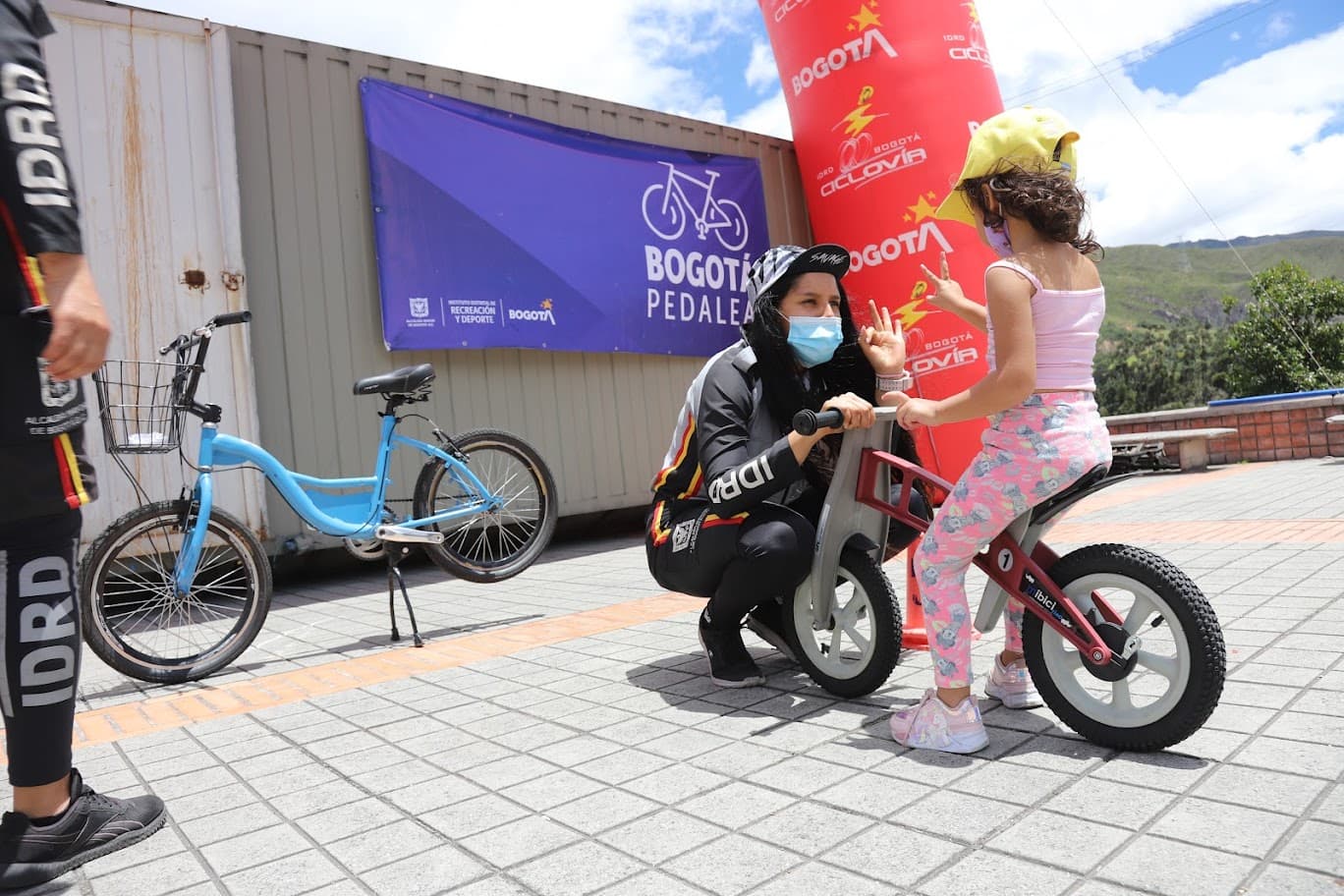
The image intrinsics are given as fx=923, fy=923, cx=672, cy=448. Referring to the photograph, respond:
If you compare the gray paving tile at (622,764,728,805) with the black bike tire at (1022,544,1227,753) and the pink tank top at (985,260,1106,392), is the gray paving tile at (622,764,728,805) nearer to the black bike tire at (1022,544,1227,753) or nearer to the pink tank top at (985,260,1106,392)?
the black bike tire at (1022,544,1227,753)

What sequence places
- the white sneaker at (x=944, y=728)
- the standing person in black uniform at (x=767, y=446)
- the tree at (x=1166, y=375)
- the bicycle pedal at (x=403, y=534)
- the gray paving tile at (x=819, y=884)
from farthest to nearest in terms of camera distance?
the tree at (x=1166, y=375), the bicycle pedal at (x=403, y=534), the standing person in black uniform at (x=767, y=446), the white sneaker at (x=944, y=728), the gray paving tile at (x=819, y=884)

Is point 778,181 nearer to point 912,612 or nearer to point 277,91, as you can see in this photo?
point 277,91

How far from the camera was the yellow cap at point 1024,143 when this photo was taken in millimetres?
2176

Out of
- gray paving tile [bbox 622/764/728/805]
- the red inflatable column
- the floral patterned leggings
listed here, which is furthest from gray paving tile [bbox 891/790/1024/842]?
the red inflatable column

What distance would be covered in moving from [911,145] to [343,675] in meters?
4.60

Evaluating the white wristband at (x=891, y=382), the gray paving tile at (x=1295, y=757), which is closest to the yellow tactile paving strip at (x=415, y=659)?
the white wristband at (x=891, y=382)

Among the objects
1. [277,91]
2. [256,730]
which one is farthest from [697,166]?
[256,730]

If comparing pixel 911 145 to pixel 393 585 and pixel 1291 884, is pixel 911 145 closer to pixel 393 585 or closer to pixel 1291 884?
pixel 393 585

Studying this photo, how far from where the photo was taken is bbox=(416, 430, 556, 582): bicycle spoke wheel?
455 cm

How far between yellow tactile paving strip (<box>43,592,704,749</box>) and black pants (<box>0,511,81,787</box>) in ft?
3.75

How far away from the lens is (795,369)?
290 centimetres

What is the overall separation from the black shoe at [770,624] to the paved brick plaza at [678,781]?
0.12 m

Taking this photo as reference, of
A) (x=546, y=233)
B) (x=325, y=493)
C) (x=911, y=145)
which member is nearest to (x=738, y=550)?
(x=325, y=493)

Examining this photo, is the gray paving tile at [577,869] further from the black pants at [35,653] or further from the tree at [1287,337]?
the tree at [1287,337]
